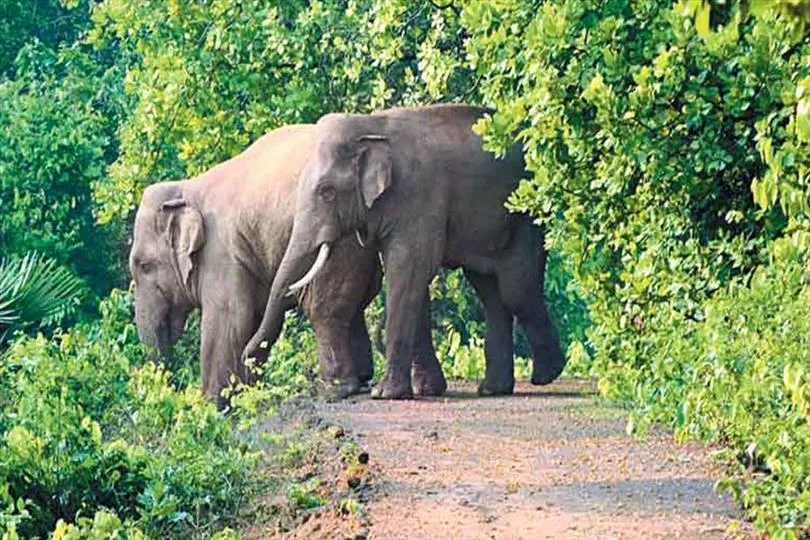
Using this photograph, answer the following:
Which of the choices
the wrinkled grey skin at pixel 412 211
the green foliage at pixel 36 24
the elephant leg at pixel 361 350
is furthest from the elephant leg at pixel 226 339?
the green foliage at pixel 36 24

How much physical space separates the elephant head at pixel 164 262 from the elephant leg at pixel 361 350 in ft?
4.46

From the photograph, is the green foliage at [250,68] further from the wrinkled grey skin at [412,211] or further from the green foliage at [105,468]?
the green foliage at [105,468]

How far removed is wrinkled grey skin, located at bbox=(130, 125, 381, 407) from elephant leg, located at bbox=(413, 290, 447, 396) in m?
0.48

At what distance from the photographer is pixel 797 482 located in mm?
8633

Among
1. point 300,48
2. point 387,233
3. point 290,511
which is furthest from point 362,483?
point 300,48

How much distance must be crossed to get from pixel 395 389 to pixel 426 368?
850 millimetres

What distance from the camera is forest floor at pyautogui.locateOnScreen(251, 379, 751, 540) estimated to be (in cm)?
982

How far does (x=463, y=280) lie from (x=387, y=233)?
21.7ft

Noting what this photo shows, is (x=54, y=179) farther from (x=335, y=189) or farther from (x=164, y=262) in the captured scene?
(x=335, y=189)

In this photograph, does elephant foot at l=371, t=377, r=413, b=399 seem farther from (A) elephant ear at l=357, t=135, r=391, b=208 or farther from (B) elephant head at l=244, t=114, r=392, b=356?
(A) elephant ear at l=357, t=135, r=391, b=208

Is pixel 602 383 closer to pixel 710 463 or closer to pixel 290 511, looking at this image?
pixel 710 463

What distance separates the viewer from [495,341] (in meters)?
16.6

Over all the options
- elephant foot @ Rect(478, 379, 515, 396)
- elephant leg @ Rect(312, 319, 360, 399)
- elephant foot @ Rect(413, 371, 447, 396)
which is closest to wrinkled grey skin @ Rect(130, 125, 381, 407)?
elephant leg @ Rect(312, 319, 360, 399)

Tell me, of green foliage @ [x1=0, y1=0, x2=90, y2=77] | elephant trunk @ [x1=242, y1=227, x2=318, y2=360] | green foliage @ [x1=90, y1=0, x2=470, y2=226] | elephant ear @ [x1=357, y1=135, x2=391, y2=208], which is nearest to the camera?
elephant ear @ [x1=357, y1=135, x2=391, y2=208]
